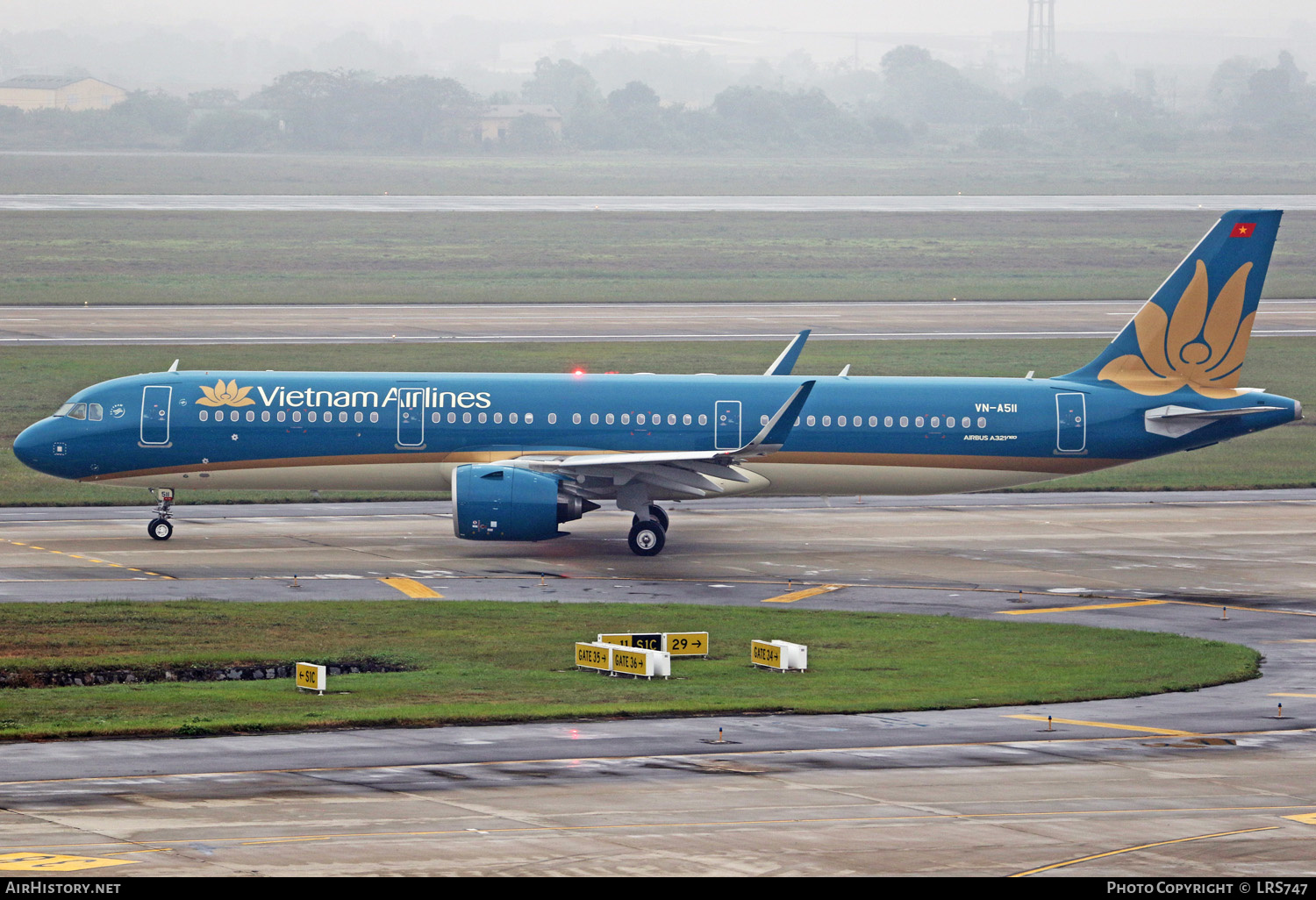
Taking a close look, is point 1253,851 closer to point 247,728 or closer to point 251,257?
point 247,728

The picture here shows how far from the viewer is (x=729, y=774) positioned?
26078 millimetres

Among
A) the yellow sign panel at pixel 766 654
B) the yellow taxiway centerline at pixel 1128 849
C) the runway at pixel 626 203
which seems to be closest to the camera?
the yellow taxiway centerline at pixel 1128 849

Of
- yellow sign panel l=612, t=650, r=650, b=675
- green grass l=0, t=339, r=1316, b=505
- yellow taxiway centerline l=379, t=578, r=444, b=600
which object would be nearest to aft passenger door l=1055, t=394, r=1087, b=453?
green grass l=0, t=339, r=1316, b=505

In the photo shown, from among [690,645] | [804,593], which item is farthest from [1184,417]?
[690,645]

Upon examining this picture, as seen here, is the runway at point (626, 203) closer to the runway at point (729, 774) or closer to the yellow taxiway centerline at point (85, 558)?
the yellow taxiway centerline at point (85, 558)

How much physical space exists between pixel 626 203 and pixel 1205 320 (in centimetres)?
13169

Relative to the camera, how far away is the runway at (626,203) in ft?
533

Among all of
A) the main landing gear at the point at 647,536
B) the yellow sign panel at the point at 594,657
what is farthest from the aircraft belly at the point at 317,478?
the yellow sign panel at the point at 594,657

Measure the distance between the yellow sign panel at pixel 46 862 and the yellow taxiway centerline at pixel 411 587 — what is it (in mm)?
20945

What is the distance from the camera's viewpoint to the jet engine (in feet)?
149

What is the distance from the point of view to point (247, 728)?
28.7 meters

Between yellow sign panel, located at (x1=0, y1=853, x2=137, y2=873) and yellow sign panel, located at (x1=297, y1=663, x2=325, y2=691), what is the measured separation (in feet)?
36.6

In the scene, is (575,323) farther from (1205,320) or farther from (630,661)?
(630,661)
